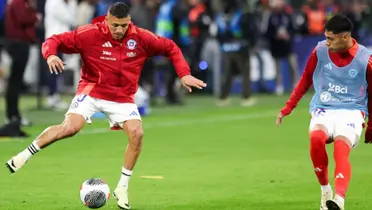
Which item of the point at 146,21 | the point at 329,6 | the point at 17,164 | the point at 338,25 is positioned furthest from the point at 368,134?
the point at 329,6

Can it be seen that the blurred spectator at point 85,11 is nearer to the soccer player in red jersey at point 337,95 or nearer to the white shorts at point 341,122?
the soccer player in red jersey at point 337,95

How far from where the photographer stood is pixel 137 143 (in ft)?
34.5

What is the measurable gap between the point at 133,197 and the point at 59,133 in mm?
1205

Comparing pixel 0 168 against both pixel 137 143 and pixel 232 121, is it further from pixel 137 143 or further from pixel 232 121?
pixel 232 121

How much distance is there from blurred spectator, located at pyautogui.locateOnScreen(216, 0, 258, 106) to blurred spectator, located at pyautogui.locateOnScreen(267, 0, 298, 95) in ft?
11.9

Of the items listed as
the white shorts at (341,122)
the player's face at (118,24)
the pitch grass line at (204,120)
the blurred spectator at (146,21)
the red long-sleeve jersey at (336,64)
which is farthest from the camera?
the blurred spectator at (146,21)

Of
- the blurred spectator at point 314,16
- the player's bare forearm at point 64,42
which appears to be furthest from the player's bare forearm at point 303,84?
the blurred spectator at point 314,16

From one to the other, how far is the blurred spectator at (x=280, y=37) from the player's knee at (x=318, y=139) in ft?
60.7

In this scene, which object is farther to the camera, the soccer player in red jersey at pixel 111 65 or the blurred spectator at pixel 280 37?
the blurred spectator at pixel 280 37

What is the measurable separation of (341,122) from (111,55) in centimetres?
240

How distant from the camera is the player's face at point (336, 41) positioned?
9.97m

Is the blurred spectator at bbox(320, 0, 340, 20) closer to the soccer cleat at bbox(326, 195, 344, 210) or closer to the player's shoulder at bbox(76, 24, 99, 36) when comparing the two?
the player's shoulder at bbox(76, 24, 99, 36)

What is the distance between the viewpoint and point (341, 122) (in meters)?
10.1

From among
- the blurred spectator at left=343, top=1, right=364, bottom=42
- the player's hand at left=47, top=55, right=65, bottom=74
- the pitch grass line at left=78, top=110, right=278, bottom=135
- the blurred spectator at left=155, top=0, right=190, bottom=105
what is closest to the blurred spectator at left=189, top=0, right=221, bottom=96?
the blurred spectator at left=155, top=0, right=190, bottom=105
